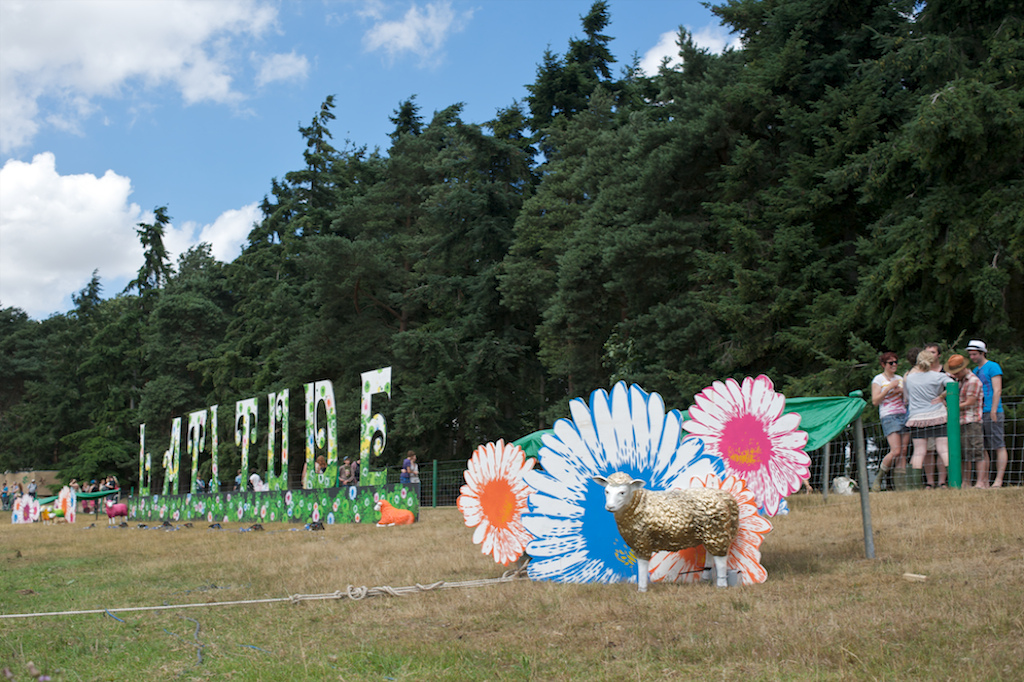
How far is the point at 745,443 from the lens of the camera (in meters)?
7.73

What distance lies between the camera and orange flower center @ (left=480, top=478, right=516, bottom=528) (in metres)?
8.71

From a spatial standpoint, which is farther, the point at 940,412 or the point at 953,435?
the point at 953,435

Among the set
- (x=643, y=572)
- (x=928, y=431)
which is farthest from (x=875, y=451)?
(x=643, y=572)

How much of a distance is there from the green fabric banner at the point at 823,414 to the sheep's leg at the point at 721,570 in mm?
1352

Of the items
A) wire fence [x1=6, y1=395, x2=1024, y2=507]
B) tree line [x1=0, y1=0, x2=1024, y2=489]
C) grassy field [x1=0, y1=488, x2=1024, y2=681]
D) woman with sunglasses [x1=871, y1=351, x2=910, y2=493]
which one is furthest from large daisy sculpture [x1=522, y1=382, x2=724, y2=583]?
tree line [x1=0, y1=0, x2=1024, y2=489]

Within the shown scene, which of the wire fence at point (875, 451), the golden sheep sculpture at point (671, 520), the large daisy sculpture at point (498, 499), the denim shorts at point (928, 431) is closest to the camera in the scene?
the golden sheep sculpture at point (671, 520)

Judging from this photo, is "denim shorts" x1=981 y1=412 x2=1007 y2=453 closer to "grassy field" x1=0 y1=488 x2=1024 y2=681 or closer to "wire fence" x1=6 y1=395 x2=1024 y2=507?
"wire fence" x1=6 y1=395 x2=1024 y2=507

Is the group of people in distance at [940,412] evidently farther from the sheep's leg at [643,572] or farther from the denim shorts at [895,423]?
the sheep's leg at [643,572]

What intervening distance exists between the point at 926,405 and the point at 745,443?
4.44 meters

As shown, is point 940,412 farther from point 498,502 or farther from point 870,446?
point 498,502

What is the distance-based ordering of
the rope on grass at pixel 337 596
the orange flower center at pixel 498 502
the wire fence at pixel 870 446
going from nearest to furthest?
the rope on grass at pixel 337 596 → the orange flower center at pixel 498 502 → the wire fence at pixel 870 446

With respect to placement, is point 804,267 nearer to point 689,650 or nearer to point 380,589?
point 380,589

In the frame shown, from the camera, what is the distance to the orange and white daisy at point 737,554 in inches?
274

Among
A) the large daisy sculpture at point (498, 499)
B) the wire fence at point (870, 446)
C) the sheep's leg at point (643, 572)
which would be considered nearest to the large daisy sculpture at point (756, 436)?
the sheep's leg at point (643, 572)
